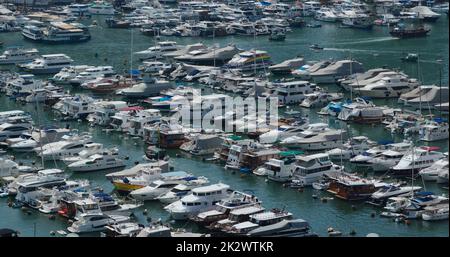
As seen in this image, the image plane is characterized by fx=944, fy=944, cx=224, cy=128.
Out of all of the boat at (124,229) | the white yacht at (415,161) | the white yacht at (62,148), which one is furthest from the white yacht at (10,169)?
the white yacht at (415,161)

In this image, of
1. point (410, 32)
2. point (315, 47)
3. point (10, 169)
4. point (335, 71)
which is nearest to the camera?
point (10, 169)

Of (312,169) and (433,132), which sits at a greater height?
(312,169)

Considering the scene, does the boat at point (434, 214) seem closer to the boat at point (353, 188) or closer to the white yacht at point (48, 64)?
the boat at point (353, 188)

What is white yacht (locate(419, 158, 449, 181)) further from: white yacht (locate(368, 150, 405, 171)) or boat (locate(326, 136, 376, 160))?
boat (locate(326, 136, 376, 160))

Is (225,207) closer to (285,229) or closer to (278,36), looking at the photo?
(285,229)

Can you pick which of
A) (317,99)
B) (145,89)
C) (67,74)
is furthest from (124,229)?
(67,74)

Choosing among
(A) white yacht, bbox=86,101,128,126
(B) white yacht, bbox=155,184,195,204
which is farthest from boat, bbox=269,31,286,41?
(B) white yacht, bbox=155,184,195,204

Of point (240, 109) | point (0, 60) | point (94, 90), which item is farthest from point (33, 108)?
point (0, 60)
